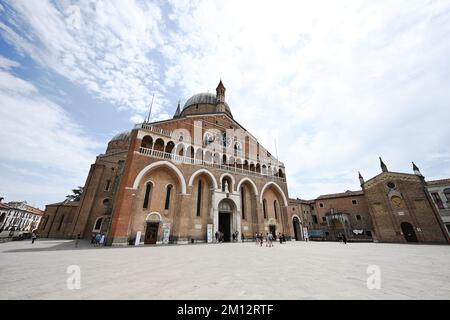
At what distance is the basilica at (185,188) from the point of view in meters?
16.0

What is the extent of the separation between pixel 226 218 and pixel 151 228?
864 cm

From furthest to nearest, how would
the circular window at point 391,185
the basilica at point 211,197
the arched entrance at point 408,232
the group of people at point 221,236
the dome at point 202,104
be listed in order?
the dome at point 202,104
the circular window at point 391,185
the arched entrance at point 408,232
the group of people at point 221,236
the basilica at point 211,197

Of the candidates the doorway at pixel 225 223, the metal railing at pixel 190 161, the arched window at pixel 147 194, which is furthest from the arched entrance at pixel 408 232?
the arched window at pixel 147 194

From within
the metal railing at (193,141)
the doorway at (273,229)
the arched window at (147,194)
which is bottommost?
the doorway at (273,229)

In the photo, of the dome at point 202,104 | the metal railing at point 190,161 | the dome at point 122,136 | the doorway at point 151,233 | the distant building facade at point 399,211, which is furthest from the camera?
the dome at point 122,136

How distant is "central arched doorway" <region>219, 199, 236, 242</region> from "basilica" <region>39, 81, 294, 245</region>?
0.12m

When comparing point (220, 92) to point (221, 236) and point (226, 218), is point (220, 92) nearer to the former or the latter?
point (226, 218)

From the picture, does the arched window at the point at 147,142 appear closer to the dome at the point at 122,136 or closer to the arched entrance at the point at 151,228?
the arched entrance at the point at 151,228

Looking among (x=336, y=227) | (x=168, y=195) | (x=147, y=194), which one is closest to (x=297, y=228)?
(x=336, y=227)

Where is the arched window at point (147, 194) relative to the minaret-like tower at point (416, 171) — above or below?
below

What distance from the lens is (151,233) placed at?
16.0 m

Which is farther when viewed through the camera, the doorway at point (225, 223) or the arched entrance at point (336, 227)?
the arched entrance at point (336, 227)
